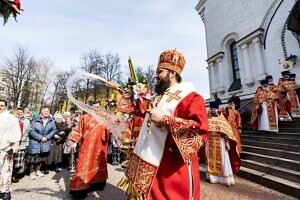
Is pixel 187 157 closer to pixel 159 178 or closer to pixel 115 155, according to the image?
pixel 159 178

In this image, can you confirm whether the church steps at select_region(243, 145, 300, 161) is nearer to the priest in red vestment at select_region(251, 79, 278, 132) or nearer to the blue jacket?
the priest in red vestment at select_region(251, 79, 278, 132)

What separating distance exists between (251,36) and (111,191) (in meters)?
15.2

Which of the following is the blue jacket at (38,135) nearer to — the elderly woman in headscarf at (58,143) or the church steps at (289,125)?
the elderly woman in headscarf at (58,143)

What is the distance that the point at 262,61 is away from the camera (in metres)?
16.0

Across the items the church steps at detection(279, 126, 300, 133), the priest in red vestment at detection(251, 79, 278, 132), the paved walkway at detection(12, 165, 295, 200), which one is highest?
the priest in red vestment at detection(251, 79, 278, 132)

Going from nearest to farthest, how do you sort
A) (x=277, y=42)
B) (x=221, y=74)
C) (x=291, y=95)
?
(x=291, y=95) → (x=277, y=42) → (x=221, y=74)

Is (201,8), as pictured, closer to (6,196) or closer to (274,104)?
(274,104)

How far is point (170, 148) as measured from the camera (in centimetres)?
244

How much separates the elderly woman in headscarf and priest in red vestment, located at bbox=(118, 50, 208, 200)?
6481 mm

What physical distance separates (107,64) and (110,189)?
99.7 ft

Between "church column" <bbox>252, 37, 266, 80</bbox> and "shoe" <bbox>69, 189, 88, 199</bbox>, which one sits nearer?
"shoe" <bbox>69, 189, 88, 199</bbox>

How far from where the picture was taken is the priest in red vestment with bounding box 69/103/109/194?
5020 millimetres

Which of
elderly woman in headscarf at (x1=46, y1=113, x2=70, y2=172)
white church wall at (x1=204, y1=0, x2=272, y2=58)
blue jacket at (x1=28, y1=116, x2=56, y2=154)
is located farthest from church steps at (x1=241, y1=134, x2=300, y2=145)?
white church wall at (x1=204, y1=0, x2=272, y2=58)

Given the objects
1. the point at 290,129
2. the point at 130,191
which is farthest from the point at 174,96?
the point at 290,129
